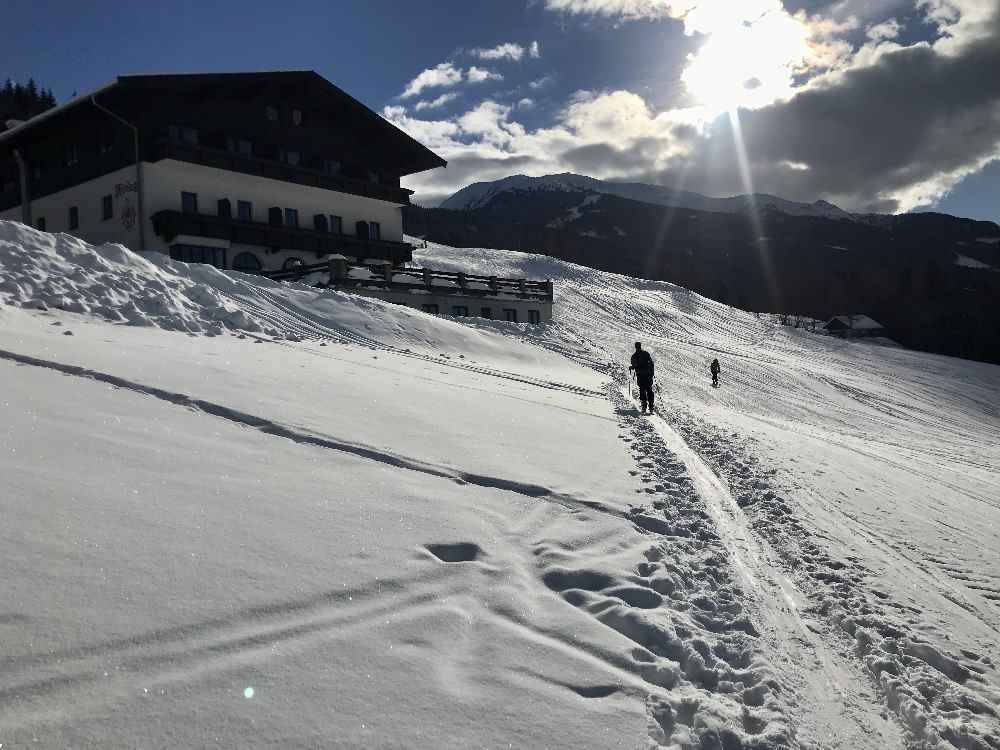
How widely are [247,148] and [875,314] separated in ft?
402

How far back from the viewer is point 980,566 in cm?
654

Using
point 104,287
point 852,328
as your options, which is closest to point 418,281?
point 104,287

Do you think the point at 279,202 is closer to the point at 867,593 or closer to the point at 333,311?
the point at 333,311

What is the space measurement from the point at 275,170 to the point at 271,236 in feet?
11.1

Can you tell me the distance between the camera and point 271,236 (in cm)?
3022

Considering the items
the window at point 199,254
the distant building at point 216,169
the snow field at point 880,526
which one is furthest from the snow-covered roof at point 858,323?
the window at point 199,254

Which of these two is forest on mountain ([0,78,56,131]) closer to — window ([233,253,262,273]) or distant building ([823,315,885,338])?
window ([233,253,262,273])

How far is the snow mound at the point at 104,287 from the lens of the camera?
1167 centimetres

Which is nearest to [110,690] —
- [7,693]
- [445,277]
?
[7,693]

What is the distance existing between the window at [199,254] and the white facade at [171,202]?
0.75 feet

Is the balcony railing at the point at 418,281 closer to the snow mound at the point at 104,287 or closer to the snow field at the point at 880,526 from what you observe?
the snow field at the point at 880,526

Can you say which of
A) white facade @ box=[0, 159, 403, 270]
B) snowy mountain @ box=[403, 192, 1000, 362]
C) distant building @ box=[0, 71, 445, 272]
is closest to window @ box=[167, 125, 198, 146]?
distant building @ box=[0, 71, 445, 272]

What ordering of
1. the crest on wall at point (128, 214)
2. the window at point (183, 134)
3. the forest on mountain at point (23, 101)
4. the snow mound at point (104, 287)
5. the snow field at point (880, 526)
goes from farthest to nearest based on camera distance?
the forest on mountain at point (23, 101), the window at point (183, 134), the crest on wall at point (128, 214), the snow mound at point (104, 287), the snow field at point (880, 526)

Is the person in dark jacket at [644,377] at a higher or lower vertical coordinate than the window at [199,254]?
lower
